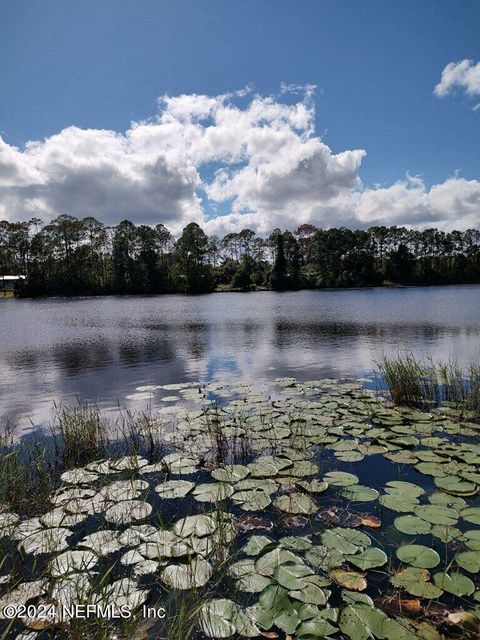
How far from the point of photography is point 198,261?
9688cm

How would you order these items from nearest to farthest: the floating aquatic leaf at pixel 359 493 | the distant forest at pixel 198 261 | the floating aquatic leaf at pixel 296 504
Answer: the floating aquatic leaf at pixel 296 504 → the floating aquatic leaf at pixel 359 493 → the distant forest at pixel 198 261

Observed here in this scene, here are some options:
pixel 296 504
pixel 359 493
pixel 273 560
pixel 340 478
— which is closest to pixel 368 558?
pixel 273 560

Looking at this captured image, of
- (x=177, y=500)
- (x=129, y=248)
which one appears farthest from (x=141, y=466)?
(x=129, y=248)

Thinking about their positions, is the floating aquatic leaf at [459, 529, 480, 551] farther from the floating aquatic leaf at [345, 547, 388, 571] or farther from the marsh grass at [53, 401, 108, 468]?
the marsh grass at [53, 401, 108, 468]

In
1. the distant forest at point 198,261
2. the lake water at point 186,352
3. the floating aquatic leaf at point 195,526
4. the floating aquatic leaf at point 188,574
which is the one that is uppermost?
the distant forest at point 198,261

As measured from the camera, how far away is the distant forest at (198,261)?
298 ft

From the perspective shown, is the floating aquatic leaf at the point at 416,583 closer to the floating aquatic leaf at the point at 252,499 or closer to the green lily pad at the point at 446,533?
the green lily pad at the point at 446,533

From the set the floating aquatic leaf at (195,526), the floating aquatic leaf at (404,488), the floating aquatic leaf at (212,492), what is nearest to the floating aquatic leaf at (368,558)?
the floating aquatic leaf at (404,488)

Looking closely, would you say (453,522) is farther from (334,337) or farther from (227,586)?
(334,337)

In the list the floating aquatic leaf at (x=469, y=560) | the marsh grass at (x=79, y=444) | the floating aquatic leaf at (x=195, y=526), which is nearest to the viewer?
the floating aquatic leaf at (x=469, y=560)

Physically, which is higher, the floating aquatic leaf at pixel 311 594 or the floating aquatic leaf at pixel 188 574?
the floating aquatic leaf at pixel 188 574

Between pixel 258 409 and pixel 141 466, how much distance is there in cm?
353

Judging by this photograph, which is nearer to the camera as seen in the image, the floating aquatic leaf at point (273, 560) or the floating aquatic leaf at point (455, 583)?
the floating aquatic leaf at point (455, 583)

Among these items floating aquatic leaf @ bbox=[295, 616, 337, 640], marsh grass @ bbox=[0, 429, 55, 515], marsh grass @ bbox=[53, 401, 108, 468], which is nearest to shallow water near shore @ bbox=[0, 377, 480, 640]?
floating aquatic leaf @ bbox=[295, 616, 337, 640]
